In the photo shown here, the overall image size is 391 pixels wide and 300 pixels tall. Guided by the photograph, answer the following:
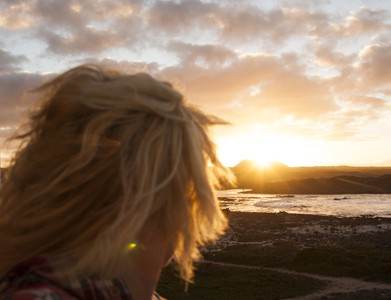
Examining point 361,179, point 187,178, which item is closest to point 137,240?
point 187,178

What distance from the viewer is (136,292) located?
1.75 meters

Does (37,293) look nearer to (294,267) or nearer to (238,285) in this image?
(238,285)

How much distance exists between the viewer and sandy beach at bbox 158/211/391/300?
22.7 meters

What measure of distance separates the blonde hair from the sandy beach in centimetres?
1811

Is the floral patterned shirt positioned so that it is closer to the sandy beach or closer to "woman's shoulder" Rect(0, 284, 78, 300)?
"woman's shoulder" Rect(0, 284, 78, 300)

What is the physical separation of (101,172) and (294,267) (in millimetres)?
29823

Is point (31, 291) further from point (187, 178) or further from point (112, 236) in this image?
point (187, 178)

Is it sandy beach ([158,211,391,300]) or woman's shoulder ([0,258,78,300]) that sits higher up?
woman's shoulder ([0,258,78,300])

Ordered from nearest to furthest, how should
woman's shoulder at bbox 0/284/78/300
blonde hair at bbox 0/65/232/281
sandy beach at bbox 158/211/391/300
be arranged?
1. woman's shoulder at bbox 0/284/78/300
2. blonde hair at bbox 0/65/232/281
3. sandy beach at bbox 158/211/391/300

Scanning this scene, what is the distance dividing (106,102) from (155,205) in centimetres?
41

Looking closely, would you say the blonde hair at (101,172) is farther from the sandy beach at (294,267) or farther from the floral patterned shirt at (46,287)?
the sandy beach at (294,267)

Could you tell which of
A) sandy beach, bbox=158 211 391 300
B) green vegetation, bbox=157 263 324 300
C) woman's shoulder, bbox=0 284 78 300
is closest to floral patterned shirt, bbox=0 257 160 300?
woman's shoulder, bbox=0 284 78 300

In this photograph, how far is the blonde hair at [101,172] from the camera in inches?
63.5

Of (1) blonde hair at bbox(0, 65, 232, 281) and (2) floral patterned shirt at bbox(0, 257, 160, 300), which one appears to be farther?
(1) blonde hair at bbox(0, 65, 232, 281)
